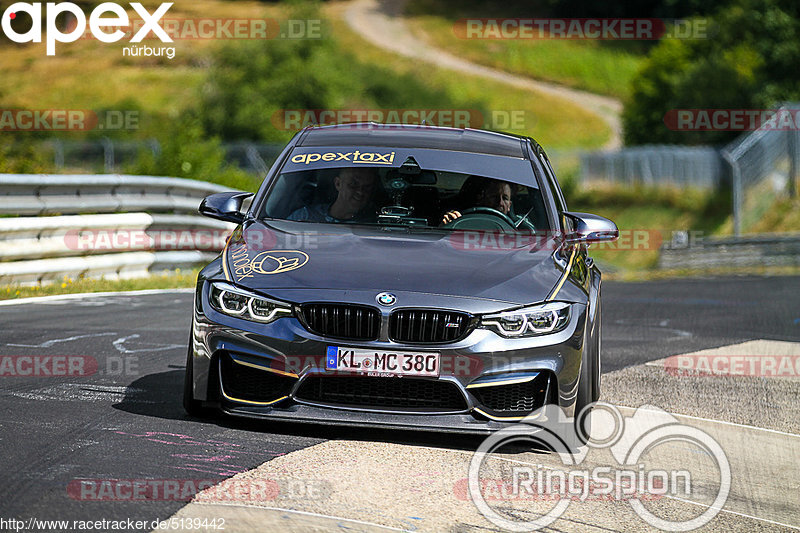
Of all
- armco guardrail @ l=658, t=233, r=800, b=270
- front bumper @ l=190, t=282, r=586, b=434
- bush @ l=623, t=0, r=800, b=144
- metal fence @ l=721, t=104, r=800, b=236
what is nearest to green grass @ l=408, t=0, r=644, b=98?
bush @ l=623, t=0, r=800, b=144

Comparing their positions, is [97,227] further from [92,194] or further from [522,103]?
[522,103]

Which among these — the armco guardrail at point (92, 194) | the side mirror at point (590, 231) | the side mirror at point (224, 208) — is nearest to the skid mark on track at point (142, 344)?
the side mirror at point (224, 208)

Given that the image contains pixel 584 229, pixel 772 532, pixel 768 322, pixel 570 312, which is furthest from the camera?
pixel 768 322

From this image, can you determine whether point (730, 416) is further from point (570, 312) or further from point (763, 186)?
point (763, 186)

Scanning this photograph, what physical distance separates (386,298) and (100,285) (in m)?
8.79

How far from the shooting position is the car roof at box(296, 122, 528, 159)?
7766mm

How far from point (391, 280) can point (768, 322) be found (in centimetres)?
823

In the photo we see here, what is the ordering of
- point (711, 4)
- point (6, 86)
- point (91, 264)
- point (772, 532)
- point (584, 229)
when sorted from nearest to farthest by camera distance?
point (772, 532) → point (584, 229) → point (91, 264) → point (6, 86) → point (711, 4)

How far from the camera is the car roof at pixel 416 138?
25.5 feet

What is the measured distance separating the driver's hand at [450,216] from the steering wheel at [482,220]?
0.02 m

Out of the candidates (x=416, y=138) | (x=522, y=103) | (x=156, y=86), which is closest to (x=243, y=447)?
(x=416, y=138)

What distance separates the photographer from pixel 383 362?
5.80 m

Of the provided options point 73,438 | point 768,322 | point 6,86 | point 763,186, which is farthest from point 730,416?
point 6,86

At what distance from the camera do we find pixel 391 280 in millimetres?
6023
